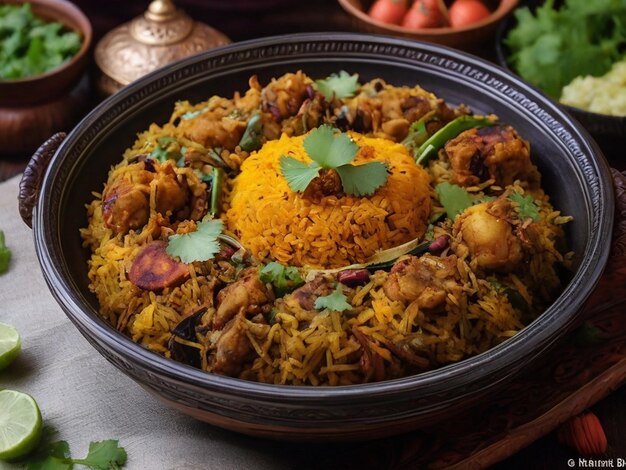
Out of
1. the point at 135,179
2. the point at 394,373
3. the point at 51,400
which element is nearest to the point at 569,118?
the point at 394,373

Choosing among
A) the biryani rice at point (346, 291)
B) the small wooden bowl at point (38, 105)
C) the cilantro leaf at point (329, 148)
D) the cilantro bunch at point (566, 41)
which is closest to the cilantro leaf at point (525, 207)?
the biryani rice at point (346, 291)

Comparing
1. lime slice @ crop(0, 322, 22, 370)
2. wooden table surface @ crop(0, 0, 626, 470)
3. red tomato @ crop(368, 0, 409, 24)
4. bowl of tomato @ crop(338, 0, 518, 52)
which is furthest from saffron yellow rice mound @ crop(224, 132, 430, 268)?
wooden table surface @ crop(0, 0, 626, 470)

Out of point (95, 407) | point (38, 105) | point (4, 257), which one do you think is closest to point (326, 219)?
point (95, 407)

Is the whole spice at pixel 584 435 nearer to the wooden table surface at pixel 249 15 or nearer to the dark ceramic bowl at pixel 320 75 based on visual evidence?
the dark ceramic bowl at pixel 320 75

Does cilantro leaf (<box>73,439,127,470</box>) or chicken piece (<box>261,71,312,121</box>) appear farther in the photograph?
chicken piece (<box>261,71,312,121</box>)

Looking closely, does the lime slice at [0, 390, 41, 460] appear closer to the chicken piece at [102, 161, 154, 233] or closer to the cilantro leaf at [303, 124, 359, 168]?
the chicken piece at [102, 161, 154, 233]

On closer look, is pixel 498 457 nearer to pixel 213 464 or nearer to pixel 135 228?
pixel 213 464

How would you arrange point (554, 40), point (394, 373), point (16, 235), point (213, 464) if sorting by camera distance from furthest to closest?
point (554, 40) < point (16, 235) < point (213, 464) < point (394, 373)
